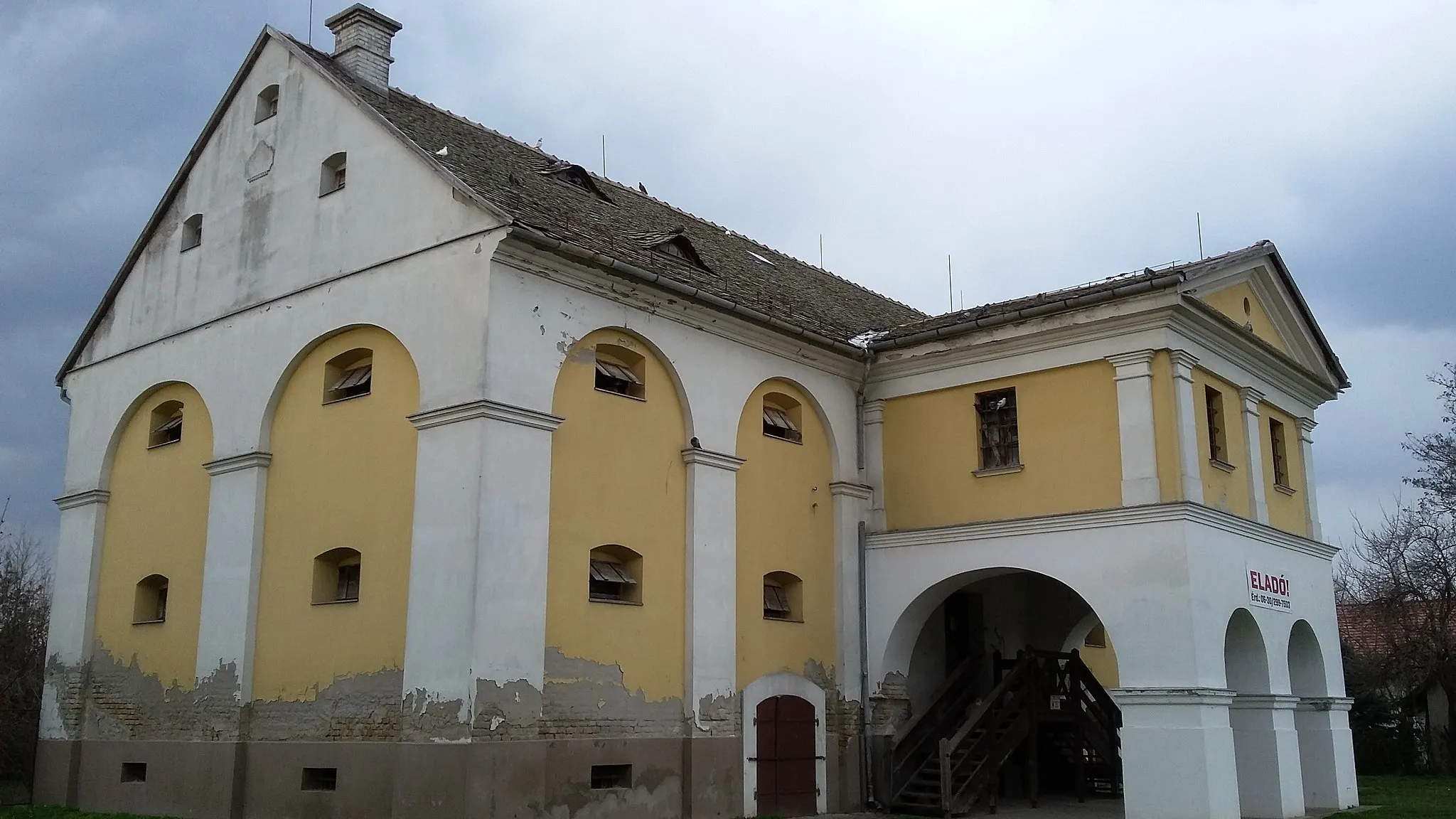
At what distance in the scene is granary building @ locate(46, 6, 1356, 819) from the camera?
1523 cm

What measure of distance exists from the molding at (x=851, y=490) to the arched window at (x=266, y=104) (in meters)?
10.3

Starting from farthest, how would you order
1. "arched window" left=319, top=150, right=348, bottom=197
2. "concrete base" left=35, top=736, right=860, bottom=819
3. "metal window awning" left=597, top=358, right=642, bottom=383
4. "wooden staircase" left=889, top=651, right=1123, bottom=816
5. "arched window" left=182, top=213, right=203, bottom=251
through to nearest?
1. "arched window" left=182, top=213, right=203, bottom=251
2. "wooden staircase" left=889, top=651, right=1123, bottom=816
3. "arched window" left=319, top=150, right=348, bottom=197
4. "metal window awning" left=597, top=358, right=642, bottom=383
5. "concrete base" left=35, top=736, right=860, bottom=819

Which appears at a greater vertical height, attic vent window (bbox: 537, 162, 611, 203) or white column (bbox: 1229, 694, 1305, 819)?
attic vent window (bbox: 537, 162, 611, 203)

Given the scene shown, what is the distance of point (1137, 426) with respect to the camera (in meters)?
17.8

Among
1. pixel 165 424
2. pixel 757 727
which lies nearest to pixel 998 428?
pixel 757 727

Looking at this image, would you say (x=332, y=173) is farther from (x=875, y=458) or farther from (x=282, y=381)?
(x=875, y=458)

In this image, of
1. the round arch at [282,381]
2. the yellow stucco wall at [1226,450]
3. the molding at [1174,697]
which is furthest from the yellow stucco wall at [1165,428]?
the round arch at [282,381]

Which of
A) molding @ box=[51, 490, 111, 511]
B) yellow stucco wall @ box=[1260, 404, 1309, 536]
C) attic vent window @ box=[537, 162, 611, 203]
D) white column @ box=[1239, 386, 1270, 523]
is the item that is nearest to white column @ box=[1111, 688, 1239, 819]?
white column @ box=[1239, 386, 1270, 523]

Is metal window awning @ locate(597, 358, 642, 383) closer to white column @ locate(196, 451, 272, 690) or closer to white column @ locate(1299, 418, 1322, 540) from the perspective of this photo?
Answer: white column @ locate(196, 451, 272, 690)

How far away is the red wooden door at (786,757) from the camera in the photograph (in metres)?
17.9

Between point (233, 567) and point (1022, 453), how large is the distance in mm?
11400

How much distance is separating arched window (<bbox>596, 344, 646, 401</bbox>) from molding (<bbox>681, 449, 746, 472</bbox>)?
1.08 meters

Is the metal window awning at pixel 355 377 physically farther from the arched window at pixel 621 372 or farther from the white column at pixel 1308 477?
the white column at pixel 1308 477

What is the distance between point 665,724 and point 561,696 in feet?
6.32
